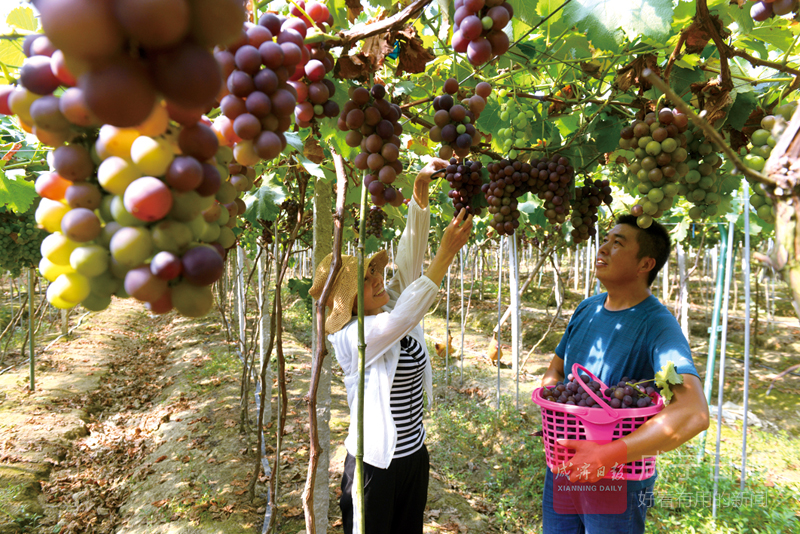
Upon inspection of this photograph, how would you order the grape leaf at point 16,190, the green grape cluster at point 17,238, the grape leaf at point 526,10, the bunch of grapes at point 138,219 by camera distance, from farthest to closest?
the green grape cluster at point 17,238
the grape leaf at point 16,190
the grape leaf at point 526,10
the bunch of grapes at point 138,219

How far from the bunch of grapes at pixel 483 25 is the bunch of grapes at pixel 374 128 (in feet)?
0.73

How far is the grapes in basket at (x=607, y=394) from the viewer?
1873 mm

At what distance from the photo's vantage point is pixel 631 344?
2176 mm

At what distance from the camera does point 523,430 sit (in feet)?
19.4

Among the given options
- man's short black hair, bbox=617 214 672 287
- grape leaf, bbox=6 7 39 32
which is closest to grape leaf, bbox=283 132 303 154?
grape leaf, bbox=6 7 39 32

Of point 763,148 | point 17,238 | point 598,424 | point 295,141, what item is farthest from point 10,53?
point 17,238

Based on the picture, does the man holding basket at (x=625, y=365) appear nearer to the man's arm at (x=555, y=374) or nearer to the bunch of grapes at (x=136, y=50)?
the man's arm at (x=555, y=374)

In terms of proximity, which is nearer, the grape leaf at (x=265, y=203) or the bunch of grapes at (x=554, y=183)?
the bunch of grapes at (x=554, y=183)

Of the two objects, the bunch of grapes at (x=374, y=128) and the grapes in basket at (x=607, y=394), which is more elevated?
the bunch of grapes at (x=374, y=128)

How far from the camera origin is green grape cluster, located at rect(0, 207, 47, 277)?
484 centimetres

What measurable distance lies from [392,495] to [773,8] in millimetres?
2488

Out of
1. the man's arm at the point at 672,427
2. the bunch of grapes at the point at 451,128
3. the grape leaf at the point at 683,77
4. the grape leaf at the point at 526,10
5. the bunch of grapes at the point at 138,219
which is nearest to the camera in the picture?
the bunch of grapes at the point at 138,219

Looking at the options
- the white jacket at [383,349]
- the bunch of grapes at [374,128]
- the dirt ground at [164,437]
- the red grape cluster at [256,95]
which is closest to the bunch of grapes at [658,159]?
the bunch of grapes at [374,128]

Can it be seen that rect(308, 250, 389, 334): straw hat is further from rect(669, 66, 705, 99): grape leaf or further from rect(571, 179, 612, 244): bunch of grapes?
rect(669, 66, 705, 99): grape leaf
